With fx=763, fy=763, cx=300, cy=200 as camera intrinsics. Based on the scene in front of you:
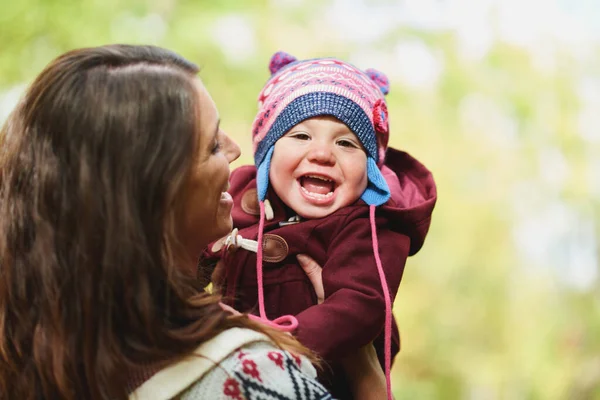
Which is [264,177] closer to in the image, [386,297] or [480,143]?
[386,297]

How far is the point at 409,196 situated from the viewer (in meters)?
1.89

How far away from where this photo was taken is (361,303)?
5.20 ft

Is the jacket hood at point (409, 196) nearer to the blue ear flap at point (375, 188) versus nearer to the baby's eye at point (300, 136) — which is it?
the blue ear flap at point (375, 188)

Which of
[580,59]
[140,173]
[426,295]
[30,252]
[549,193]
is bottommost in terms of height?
[426,295]

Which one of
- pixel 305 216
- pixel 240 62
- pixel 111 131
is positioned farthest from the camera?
pixel 240 62

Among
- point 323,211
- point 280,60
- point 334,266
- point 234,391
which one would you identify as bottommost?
point 234,391

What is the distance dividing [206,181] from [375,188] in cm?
54

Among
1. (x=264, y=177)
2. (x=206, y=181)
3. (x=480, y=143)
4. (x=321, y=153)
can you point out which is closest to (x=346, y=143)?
(x=321, y=153)

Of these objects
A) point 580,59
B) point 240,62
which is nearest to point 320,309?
point 240,62

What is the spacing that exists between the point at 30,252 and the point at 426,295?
357 centimetres

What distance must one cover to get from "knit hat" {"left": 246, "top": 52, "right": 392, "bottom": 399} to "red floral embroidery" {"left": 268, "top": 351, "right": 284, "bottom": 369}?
1.27 feet

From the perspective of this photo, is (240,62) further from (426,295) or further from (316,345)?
(316,345)

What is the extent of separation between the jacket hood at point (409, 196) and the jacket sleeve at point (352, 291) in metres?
0.03

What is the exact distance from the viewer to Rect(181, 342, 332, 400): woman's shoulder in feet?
4.02
